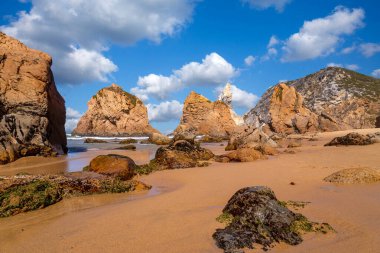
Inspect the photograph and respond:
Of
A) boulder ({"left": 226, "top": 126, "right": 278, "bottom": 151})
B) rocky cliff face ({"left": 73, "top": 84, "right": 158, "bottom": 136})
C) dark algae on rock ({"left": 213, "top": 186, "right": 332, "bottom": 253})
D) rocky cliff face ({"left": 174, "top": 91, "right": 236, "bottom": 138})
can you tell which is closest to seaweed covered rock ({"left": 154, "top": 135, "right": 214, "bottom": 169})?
dark algae on rock ({"left": 213, "top": 186, "right": 332, "bottom": 253})

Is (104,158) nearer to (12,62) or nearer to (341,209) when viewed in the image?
(341,209)

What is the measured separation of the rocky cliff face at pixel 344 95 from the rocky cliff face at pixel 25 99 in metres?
47.4

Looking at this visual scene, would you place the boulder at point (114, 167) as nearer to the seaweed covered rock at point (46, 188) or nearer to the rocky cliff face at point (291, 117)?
the seaweed covered rock at point (46, 188)

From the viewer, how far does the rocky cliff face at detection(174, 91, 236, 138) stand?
76250 millimetres

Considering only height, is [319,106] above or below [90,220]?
above

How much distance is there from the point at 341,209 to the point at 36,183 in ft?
19.5

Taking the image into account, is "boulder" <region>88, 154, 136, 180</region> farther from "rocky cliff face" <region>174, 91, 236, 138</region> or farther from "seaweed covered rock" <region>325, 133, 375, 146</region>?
"rocky cliff face" <region>174, 91, 236, 138</region>

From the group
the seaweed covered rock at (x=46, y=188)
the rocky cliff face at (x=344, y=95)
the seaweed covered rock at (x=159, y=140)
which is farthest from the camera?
the rocky cliff face at (x=344, y=95)

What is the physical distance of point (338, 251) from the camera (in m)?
3.28

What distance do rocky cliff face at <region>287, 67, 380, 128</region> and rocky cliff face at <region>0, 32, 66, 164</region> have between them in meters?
47.4

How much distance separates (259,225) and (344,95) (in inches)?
3098

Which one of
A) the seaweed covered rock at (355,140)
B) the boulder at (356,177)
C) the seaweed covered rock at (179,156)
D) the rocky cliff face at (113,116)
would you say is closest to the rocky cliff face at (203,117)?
the rocky cliff face at (113,116)

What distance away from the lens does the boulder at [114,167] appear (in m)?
8.81

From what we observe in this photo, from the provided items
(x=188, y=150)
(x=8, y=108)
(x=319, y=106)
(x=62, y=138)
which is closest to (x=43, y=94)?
(x=8, y=108)
